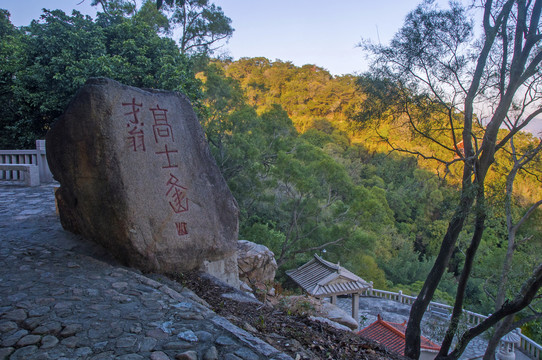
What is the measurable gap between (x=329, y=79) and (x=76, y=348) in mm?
46062

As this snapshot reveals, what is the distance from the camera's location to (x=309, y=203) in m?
12.0

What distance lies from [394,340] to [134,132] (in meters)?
8.08

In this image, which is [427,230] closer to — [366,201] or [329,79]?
[366,201]

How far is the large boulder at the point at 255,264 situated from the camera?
7.34m

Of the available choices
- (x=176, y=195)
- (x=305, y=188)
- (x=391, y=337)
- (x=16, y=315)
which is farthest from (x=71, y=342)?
(x=305, y=188)

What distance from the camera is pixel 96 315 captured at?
8.74ft

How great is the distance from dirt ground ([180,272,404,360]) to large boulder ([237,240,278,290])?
3.43m

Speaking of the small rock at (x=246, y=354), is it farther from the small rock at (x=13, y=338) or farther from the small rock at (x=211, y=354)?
the small rock at (x=13, y=338)

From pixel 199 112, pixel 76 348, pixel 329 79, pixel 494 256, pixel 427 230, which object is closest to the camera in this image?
pixel 76 348

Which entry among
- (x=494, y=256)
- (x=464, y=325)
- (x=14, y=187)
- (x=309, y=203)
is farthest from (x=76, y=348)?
(x=494, y=256)

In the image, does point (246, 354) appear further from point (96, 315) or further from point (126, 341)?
point (96, 315)

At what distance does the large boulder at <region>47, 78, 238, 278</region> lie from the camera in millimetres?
3771

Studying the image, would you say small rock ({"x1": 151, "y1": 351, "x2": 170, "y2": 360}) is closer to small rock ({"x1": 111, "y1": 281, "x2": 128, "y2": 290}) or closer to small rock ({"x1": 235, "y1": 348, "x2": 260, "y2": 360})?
small rock ({"x1": 235, "y1": 348, "x2": 260, "y2": 360})

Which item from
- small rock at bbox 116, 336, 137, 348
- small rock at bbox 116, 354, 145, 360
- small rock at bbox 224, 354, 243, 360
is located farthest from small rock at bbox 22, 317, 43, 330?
small rock at bbox 224, 354, 243, 360
